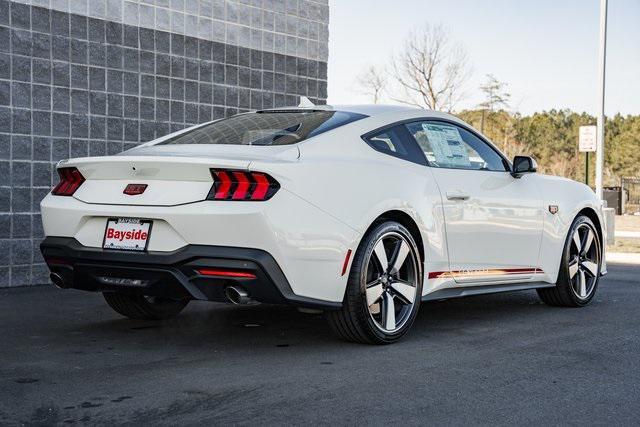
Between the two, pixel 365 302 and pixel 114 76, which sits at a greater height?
pixel 114 76

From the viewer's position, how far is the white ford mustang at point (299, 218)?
4.98 metres

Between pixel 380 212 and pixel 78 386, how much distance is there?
2.01m

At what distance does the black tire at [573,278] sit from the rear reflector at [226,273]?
11.5 ft

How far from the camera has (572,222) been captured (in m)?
7.63

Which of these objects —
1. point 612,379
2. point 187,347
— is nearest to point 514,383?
point 612,379

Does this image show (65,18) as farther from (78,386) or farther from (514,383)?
(514,383)

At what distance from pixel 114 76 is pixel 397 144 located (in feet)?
14.5

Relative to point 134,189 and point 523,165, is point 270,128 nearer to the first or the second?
point 134,189

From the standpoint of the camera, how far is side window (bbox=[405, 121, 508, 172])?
6.27 meters

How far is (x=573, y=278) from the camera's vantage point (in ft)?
25.3

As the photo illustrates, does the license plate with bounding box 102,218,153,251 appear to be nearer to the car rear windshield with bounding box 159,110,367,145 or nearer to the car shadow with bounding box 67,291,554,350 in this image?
the car shadow with bounding box 67,291,554,350

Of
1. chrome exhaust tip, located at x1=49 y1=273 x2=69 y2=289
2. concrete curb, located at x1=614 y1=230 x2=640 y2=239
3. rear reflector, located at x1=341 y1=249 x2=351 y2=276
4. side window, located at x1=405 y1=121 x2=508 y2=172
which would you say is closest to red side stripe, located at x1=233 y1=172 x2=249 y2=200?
rear reflector, located at x1=341 y1=249 x2=351 y2=276

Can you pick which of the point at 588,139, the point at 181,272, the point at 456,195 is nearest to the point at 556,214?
the point at 456,195

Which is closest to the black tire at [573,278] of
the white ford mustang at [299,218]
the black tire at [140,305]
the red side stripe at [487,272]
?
the red side stripe at [487,272]
